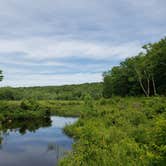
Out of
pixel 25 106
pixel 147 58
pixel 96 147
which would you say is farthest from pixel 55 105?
pixel 96 147

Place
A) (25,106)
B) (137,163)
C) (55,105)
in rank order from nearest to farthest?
(137,163), (25,106), (55,105)

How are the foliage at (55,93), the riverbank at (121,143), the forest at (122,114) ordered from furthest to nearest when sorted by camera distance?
the foliage at (55,93)
the forest at (122,114)
the riverbank at (121,143)

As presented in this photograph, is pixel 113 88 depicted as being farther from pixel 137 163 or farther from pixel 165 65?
pixel 137 163

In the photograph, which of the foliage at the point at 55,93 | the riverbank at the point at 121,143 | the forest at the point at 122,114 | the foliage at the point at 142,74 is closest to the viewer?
the riverbank at the point at 121,143

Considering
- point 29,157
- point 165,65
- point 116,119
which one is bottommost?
point 29,157

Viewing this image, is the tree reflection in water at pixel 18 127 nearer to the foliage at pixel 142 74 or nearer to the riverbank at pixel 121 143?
the riverbank at pixel 121 143

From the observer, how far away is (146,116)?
25156 millimetres

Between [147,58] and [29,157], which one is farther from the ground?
[147,58]

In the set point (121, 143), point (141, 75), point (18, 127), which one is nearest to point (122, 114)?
point (121, 143)

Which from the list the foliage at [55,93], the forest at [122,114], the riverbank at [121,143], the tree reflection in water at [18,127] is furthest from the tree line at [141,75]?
the riverbank at [121,143]

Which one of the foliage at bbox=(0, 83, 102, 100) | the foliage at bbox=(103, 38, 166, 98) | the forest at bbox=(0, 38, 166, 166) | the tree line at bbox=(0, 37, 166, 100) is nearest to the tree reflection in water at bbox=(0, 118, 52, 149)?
the forest at bbox=(0, 38, 166, 166)

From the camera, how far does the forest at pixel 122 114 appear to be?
36.0ft

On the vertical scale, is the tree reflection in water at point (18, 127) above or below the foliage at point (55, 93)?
below

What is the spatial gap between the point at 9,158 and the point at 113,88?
50.7 m
